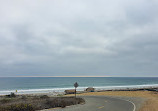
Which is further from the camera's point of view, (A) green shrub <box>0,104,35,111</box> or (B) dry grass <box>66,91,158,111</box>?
(B) dry grass <box>66,91,158,111</box>

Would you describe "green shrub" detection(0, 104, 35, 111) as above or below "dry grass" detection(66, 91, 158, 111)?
above

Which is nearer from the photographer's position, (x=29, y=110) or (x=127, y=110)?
(x=29, y=110)

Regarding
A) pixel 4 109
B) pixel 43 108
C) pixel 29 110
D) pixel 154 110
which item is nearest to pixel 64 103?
pixel 43 108

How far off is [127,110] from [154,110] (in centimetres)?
266

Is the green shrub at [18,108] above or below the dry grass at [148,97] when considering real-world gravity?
above

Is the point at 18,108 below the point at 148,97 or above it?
above

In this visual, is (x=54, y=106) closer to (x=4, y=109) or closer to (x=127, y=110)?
(x=4, y=109)

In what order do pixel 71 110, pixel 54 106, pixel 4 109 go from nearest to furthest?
pixel 4 109, pixel 71 110, pixel 54 106

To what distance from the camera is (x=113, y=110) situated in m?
13.6

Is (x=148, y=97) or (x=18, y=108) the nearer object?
(x=18, y=108)

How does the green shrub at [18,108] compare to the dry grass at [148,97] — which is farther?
the dry grass at [148,97]

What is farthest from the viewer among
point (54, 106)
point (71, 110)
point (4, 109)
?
point (54, 106)

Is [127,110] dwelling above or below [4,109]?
below

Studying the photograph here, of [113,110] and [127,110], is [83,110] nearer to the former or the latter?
[113,110]
